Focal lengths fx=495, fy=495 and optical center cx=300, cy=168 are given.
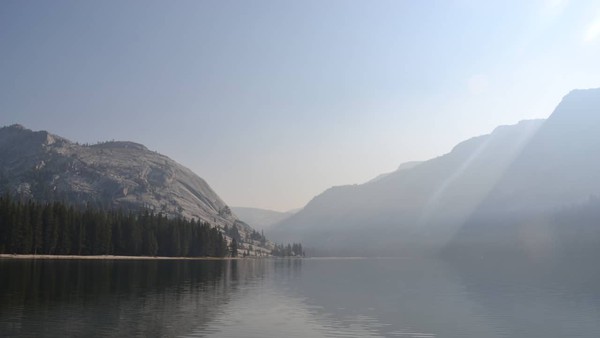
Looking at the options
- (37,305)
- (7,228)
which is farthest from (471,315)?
(7,228)

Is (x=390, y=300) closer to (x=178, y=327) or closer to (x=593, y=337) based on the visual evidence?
(x=593, y=337)

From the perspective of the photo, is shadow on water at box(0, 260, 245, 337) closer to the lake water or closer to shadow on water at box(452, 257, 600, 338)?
the lake water

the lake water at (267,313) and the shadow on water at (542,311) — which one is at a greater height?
the lake water at (267,313)

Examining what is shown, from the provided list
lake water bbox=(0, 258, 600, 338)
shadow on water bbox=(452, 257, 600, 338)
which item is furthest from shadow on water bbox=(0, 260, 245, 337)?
shadow on water bbox=(452, 257, 600, 338)

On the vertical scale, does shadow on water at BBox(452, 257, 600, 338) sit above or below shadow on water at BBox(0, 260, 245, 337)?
below

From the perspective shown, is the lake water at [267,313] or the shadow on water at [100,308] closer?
the shadow on water at [100,308]

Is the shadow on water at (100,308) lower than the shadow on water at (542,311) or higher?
higher

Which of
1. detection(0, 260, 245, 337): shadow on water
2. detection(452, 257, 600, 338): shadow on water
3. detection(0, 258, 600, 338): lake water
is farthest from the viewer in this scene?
detection(452, 257, 600, 338): shadow on water

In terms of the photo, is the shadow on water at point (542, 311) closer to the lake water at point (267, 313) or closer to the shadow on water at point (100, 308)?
the lake water at point (267, 313)

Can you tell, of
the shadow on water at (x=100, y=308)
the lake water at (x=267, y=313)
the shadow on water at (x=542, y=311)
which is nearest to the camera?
the shadow on water at (x=100, y=308)

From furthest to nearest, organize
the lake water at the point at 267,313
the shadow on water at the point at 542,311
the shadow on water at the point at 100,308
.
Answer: the shadow on water at the point at 542,311
the lake water at the point at 267,313
the shadow on water at the point at 100,308

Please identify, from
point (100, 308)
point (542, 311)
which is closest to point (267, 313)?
point (100, 308)

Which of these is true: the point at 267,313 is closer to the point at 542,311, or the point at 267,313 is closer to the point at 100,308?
the point at 100,308

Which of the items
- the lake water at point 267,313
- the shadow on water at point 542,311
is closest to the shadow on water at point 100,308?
the lake water at point 267,313
